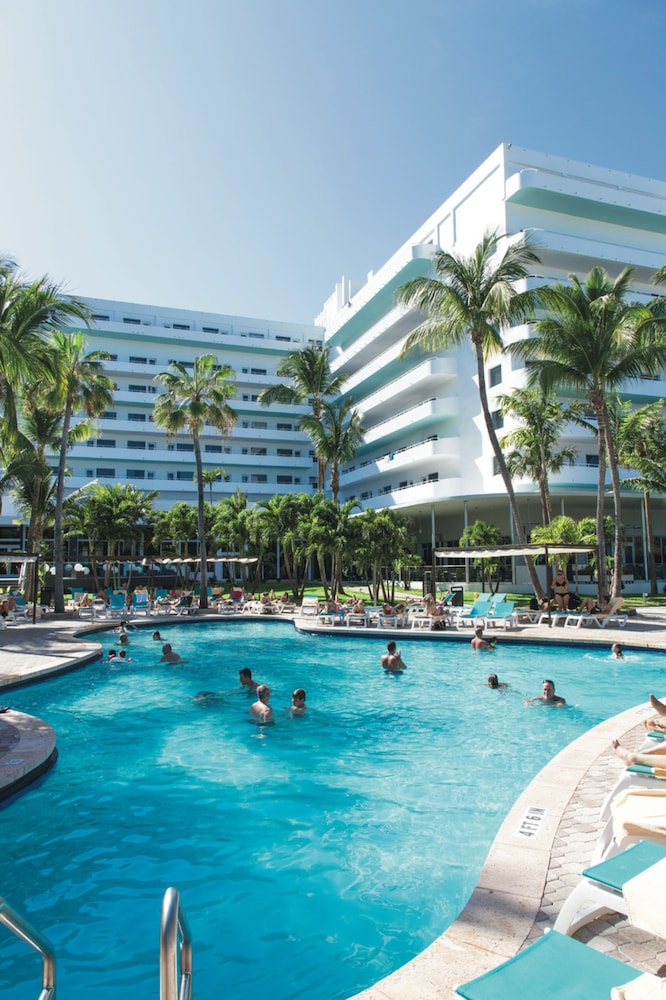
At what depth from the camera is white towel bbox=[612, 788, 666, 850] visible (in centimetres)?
383

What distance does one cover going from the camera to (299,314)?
6259 centimetres

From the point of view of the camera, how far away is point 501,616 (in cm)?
1988

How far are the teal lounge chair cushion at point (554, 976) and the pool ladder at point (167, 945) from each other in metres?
1.07

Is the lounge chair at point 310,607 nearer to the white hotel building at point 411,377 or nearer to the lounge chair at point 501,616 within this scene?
the lounge chair at point 501,616

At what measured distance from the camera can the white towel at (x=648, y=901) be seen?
263 centimetres

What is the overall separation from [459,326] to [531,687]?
548 inches

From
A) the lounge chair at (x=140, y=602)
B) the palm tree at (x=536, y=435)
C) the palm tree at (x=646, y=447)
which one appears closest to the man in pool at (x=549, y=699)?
the palm tree at (x=536, y=435)

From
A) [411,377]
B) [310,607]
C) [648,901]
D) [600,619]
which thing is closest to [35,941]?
[648,901]

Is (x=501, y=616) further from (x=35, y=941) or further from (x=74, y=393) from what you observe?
(x=35, y=941)

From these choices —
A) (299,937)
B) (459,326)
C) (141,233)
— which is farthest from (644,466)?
(299,937)

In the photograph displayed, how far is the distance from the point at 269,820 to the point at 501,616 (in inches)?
574

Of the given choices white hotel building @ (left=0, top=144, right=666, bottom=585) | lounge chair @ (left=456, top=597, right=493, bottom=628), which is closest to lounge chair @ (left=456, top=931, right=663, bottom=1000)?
lounge chair @ (left=456, top=597, right=493, bottom=628)

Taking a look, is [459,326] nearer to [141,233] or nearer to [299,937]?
[141,233]

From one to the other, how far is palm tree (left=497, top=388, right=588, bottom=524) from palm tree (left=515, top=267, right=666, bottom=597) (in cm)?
427
